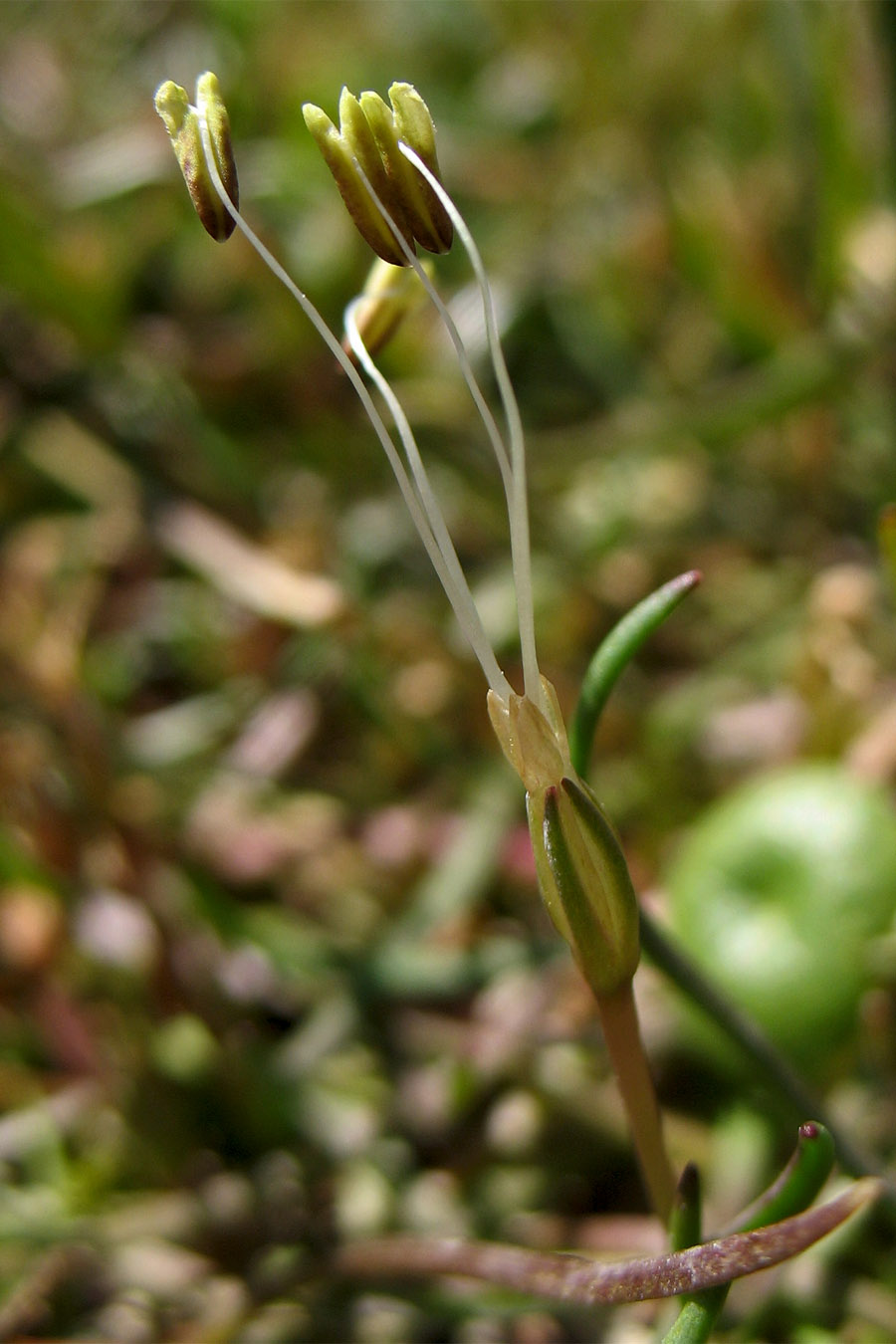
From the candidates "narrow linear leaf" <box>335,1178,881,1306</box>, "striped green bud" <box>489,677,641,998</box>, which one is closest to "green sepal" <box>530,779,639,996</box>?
"striped green bud" <box>489,677,641,998</box>

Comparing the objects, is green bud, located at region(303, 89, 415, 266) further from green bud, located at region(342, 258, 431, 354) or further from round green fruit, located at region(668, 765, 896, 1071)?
round green fruit, located at region(668, 765, 896, 1071)

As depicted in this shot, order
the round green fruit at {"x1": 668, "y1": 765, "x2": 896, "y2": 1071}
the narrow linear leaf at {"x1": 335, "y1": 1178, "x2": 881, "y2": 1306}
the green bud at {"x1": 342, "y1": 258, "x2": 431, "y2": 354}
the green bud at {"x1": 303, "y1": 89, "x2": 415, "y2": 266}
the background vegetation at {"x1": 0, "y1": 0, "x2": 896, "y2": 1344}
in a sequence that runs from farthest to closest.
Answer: the background vegetation at {"x1": 0, "y1": 0, "x2": 896, "y2": 1344} < the round green fruit at {"x1": 668, "y1": 765, "x2": 896, "y2": 1071} < the green bud at {"x1": 342, "y1": 258, "x2": 431, "y2": 354} < the green bud at {"x1": 303, "y1": 89, "x2": 415, "y2": 266} < the narrow linear leaf at {"x1": 335, "y1": 1178, "x2": 881, "y2": 1306}

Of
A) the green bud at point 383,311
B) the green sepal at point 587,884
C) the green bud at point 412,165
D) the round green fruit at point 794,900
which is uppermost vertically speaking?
the green bud at point 412,165

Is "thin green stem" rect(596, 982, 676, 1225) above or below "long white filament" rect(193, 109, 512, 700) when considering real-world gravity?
below

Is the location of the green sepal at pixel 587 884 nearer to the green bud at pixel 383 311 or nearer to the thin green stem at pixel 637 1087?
the thin green stem at pixel 637 1087

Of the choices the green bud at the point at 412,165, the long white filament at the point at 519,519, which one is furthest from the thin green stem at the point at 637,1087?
the green bud at the point at 412,165

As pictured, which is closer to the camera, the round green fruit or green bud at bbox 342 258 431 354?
green bud at bbox 342 258 431 354

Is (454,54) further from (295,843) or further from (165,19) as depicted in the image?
(295,843)
